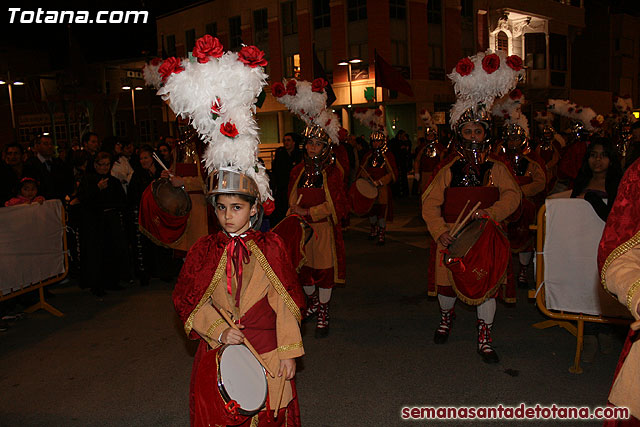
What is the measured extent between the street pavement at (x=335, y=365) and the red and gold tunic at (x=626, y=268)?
73.9 inches

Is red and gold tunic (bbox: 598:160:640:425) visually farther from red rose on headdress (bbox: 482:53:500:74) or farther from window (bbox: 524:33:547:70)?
window (bbox: 524:33:547:70)

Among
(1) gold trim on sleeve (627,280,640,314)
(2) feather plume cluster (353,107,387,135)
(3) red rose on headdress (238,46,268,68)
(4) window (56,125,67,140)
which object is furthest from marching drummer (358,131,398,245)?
(4) window (56,125,67,140)

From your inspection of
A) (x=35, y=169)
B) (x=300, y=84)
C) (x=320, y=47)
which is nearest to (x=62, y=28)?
(x=320, y=47)

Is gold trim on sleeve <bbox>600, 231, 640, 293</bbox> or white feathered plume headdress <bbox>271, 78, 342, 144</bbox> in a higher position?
white feathered plume headdress <bbox>271, 78, 342, 144</bbox>

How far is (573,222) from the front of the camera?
4445 mm

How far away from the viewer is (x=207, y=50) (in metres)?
2.94

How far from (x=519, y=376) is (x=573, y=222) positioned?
1.37 metres

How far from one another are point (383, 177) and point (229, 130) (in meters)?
7.91

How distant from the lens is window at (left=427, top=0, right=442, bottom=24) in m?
27.5

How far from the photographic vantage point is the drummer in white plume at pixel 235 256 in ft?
9.46

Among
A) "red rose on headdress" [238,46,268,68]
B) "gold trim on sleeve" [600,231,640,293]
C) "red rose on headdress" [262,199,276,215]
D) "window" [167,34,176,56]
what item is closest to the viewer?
"gold trim on sleeve" [600,231,640,293]

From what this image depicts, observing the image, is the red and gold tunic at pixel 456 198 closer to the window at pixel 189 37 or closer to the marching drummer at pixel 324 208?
the marching drummer at pixel 324 208

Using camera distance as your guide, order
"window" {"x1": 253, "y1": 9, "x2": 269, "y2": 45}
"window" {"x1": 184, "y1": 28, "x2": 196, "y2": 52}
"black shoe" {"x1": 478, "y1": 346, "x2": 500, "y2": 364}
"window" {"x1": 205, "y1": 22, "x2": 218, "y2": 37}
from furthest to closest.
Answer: "window" {"x1": 184, "y1": 28, "x2": 196, "y2": 52}, "window" {"x1": 205, "y1": 22, "x2": 218, "y2": 37}, "window" {"x1": 253, "y1": 9, "x2": 269, "y2": 45}, "black shoe" {"x1": 478, "y1": 346, "x2": 500, "y2": 364}

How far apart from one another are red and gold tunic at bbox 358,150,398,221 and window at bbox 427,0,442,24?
19.2 metres
